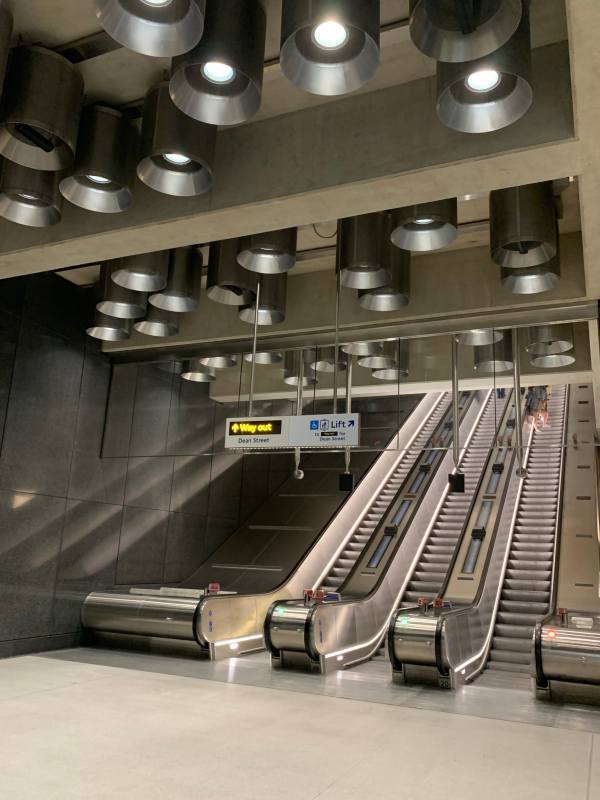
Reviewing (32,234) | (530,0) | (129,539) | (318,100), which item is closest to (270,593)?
(129,539)

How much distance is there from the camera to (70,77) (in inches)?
178

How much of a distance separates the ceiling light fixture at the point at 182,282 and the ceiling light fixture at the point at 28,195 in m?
2.01

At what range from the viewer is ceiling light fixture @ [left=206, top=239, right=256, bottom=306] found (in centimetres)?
691

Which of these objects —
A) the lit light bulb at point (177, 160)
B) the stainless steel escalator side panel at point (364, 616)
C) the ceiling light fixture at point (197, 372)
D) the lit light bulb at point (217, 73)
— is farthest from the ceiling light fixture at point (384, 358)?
the lit light bulb at point (217, 73)

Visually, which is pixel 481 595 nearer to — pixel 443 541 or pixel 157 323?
pixel 443 541

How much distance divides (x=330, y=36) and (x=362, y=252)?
274 centimetres

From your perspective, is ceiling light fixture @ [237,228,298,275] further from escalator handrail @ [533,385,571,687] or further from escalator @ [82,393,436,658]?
escalator handrail @ [533,385,571,687]

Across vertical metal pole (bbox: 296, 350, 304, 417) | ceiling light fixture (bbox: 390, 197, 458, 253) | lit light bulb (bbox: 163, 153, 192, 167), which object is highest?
ceiling light fixture (bbox: 390, 197, 458, 253)

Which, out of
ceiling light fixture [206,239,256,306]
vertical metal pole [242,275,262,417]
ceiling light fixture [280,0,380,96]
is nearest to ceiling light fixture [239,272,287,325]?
vertical metal pole [242,275,262,417]

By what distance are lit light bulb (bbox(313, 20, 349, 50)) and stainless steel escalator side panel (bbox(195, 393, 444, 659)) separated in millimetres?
5226

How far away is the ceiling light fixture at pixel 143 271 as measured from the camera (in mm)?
6695

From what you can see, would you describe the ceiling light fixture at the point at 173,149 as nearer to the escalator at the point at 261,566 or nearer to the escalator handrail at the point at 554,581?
the escalator at the point at 261,566

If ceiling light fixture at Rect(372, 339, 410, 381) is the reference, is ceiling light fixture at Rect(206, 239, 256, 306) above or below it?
above

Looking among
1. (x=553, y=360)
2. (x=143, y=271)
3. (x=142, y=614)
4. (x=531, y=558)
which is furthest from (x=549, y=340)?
(x=142, y=614)
